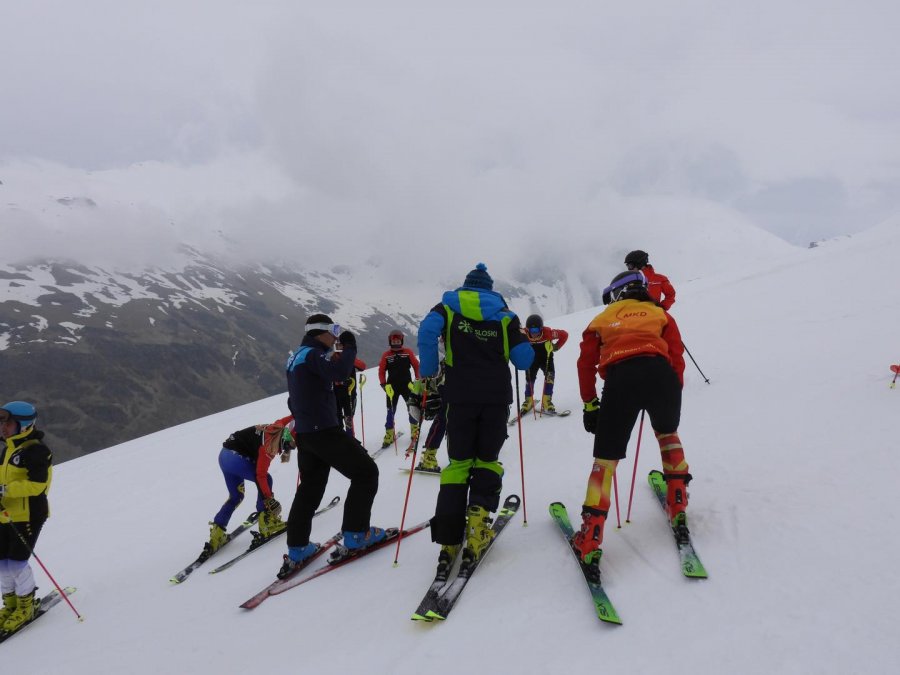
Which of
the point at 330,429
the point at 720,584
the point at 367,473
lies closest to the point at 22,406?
the point at 330,429

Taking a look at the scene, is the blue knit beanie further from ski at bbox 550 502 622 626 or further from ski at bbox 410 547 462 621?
ski at bbox 410 547 462 621

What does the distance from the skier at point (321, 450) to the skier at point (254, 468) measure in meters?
1.40

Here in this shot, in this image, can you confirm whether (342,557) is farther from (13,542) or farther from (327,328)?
(13,542)

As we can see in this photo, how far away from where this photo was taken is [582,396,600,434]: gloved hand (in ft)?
13.5

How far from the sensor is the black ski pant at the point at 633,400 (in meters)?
3.86

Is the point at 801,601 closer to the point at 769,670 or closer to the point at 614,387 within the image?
the point at 769,670

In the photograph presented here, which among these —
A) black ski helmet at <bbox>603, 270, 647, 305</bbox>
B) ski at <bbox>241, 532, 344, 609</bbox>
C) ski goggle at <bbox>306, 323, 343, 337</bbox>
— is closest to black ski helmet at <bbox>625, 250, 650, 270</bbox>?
black ski helmet at <bbox>603, 270, 647, 305</bbox>

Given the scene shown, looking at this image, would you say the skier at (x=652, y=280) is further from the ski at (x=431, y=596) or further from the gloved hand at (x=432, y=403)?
the ski at (x=431, y=596)

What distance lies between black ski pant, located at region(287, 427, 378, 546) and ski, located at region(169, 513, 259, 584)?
6.37ft

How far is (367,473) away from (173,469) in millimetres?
10584

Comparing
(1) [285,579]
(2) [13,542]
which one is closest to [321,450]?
(1) [285,579]

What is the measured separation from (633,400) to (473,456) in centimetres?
157

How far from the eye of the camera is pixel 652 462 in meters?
5.98

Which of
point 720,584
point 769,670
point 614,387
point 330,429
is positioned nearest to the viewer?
point 769,670
